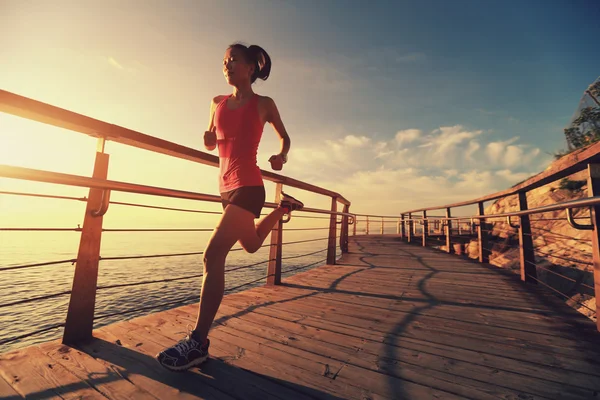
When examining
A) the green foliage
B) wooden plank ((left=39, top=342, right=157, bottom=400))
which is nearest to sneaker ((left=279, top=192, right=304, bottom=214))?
wooden plank ((left=39, top=342, right=157, bottom=400))

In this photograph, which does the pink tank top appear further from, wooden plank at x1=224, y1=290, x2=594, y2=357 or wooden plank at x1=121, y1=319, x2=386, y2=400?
wooden plank at x1=224, y1=290, x2=594, y2=357

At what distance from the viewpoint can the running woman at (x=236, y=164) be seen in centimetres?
135

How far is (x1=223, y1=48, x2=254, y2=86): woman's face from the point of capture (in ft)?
5.16

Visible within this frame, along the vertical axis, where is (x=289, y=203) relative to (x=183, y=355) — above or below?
→ above

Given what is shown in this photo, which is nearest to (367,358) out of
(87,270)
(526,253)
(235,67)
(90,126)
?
(87,270)

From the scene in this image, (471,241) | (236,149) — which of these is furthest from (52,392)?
(471,241)

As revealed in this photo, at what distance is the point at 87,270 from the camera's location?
152cm

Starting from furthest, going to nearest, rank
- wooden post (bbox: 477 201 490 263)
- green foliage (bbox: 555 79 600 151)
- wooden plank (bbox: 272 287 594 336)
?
green foliage (bbox: 555 79 600 151)
wooden post (bbox: 477 201 490 263)
wooden plank (bbox: 272 287 594 336)

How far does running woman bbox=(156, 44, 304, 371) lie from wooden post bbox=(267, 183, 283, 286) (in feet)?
4.67

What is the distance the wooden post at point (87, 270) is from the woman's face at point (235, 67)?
0.85 metres

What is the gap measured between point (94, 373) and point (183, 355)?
40 centimetres

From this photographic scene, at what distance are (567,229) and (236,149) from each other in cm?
1393

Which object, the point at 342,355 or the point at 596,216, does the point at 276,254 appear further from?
the point at 596,216

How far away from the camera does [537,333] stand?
5.74 feet
